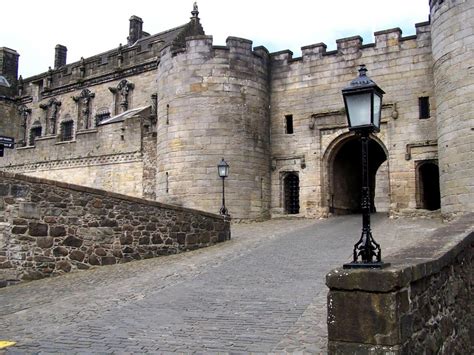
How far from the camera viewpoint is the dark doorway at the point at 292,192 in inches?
930

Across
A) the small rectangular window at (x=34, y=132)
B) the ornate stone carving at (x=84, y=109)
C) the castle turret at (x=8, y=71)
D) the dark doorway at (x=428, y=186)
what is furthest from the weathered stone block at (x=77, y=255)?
Answer: the castle turret at (x=8, y=71)

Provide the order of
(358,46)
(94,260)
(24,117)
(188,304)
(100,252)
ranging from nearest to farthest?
(188,304), (94,260), (100,252), (358,46), (24,117)

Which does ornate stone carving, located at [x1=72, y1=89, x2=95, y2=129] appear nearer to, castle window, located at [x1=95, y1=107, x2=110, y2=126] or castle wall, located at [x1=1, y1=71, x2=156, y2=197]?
castle wall, located at [x1=1, y1=71, x2=156, y2=197]

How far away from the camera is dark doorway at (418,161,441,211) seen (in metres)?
20.6

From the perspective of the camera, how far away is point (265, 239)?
1608 cm

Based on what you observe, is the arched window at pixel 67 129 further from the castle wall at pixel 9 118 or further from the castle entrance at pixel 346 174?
the castle entrance at pixel 346 174

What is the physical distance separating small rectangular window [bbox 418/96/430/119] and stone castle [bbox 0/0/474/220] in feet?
0.17

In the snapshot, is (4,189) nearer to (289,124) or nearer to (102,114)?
(289,124)

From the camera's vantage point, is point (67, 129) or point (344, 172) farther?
point (67, 129)

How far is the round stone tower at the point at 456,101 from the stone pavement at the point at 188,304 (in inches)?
158

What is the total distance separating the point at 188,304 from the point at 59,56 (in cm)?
4019

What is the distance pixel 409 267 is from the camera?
5.20 meters

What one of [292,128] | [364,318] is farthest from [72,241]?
[292,128]

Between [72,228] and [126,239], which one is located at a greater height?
[72,228]
